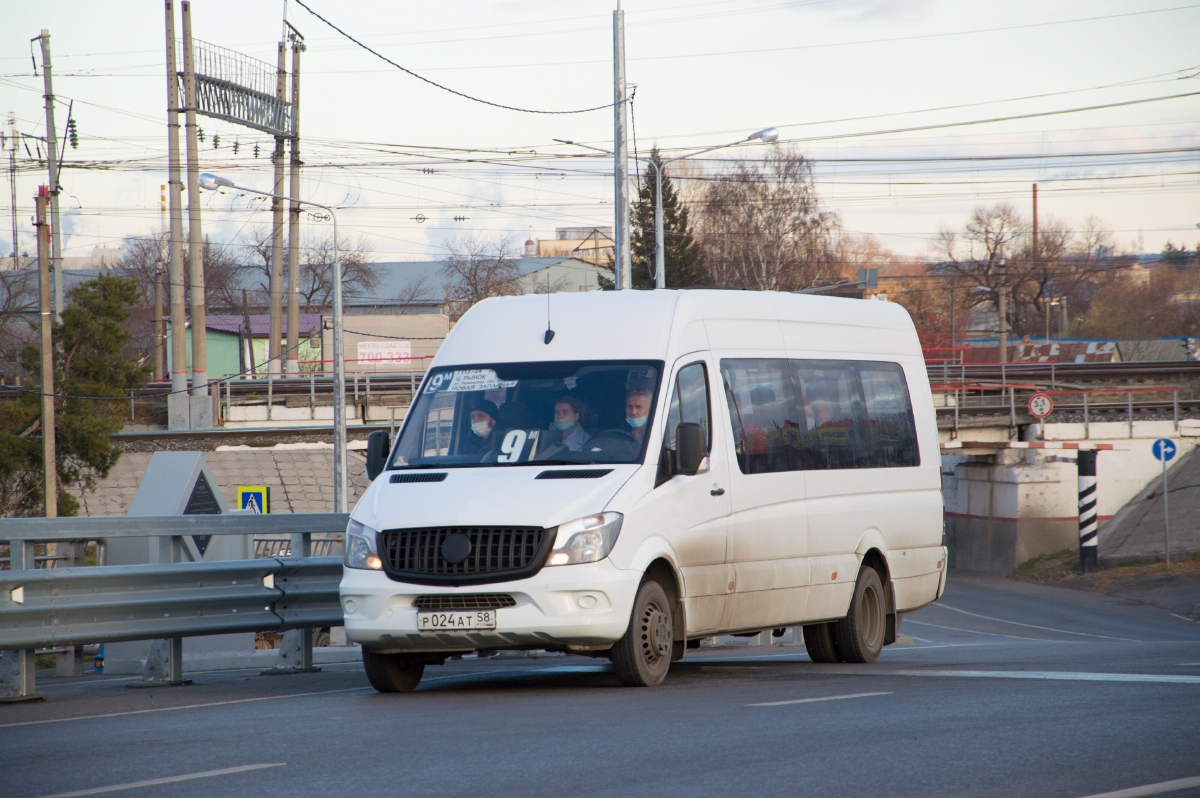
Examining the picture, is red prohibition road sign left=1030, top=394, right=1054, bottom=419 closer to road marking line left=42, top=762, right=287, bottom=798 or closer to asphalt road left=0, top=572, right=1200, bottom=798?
asphalt road left=0, top=572, right=1200, bottom=798

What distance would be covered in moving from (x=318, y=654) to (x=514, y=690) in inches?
180

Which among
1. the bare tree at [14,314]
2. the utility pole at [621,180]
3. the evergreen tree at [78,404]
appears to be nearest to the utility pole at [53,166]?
the bare tree at [14,314]

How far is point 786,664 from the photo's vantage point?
1295 centimetres

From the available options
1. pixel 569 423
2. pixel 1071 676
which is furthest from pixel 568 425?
pixel 1071 676

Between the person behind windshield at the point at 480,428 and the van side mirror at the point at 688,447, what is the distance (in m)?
1.26

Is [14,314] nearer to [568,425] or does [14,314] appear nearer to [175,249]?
[175,249]

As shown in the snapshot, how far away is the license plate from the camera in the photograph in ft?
29.9

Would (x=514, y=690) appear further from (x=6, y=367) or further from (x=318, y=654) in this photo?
(x=6, y=367)

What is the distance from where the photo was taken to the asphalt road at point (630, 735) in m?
5.86

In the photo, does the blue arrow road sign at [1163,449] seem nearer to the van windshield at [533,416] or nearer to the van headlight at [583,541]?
the van windshield at [533,416]

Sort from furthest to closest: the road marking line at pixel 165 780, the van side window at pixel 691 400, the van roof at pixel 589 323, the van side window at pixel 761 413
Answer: the van side window at pixel 761 413 < the van roof at pixel 589 323 < the van side window at pixel 691 400 < the road marking line at pixel 165 780

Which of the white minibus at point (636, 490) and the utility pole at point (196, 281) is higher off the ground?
the utility pole at point (196, 281)

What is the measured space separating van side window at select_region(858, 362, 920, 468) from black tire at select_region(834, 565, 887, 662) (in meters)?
1.01

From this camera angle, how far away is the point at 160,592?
10211 mm
